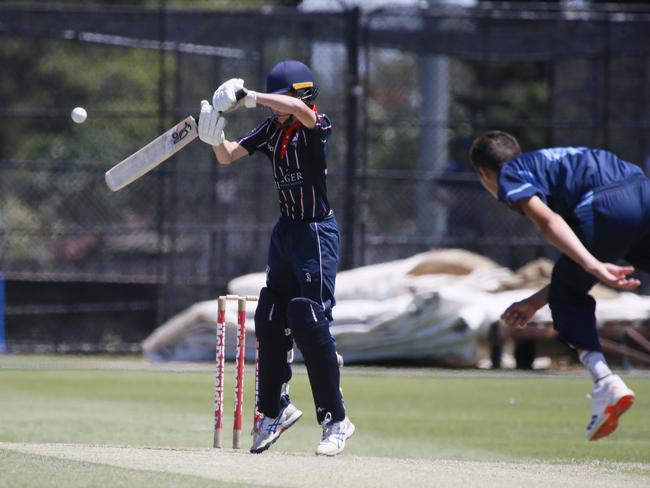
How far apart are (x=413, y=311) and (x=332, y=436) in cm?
700

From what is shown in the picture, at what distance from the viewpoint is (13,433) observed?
927cm

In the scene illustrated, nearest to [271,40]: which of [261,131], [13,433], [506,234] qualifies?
[506,234]

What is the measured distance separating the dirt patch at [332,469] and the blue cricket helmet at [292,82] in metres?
1.96

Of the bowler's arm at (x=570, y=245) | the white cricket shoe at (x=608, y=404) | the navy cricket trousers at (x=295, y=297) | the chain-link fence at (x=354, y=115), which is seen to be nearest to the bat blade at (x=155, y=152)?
the navy cricket trousers at (x=295, y=297)

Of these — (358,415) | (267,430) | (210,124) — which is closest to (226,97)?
(210,124)

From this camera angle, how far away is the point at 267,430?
721 cm

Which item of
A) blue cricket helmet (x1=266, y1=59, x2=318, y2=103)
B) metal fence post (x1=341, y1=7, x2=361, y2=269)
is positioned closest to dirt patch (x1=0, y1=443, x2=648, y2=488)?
blue cricket helmet (x1=266, y1=59, x2=318, y2=103)

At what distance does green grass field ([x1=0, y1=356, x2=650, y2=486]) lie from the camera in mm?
8391

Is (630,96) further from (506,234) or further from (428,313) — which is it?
(428,313)

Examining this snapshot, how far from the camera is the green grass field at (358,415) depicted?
8391 millimetres

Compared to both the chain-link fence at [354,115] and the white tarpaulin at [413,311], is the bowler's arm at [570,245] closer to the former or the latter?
the white tarpaulin at [413,311]

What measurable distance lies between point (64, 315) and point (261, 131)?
31.1ft

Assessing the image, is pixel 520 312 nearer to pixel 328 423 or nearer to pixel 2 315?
pixel 328 423

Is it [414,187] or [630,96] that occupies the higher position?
[630,96]
